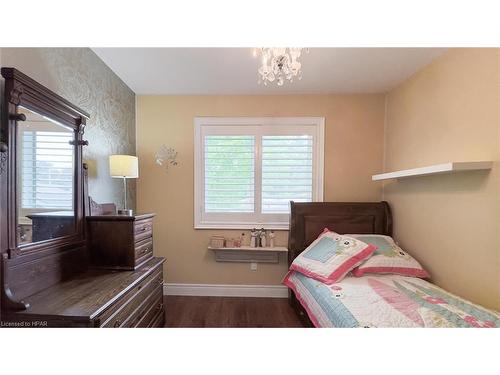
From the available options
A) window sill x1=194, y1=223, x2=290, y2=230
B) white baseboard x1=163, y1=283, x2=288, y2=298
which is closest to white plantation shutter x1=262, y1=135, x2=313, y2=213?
window sill x1=194, y1=223, x2=290, y2=230

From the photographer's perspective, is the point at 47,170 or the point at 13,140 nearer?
the point at 13,140

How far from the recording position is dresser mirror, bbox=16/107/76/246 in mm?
1175

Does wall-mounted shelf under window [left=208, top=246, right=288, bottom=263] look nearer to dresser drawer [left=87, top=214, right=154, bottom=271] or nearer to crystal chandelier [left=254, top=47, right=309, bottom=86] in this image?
dresser drawer [left=87, top=214, right=154, bottom=271]

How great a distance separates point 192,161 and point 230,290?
172 cm

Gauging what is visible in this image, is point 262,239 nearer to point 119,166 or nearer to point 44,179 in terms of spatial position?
point 119,166

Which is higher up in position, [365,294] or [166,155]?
[166,155]

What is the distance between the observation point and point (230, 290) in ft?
8.97

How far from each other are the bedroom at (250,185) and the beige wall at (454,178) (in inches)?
0.5

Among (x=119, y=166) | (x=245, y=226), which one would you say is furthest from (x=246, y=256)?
(x=119, y=166)
